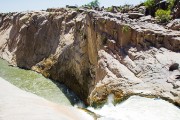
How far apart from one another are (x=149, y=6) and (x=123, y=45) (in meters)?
16.2

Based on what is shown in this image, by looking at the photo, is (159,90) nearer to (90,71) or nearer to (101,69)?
(101,69)

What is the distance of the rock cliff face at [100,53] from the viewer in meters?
15.4

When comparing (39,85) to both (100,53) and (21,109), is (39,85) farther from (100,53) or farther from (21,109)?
(21,109)

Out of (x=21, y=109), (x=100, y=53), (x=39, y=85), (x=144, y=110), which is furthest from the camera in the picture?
(x=39, y=85)

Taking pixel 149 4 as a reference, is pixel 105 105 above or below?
below

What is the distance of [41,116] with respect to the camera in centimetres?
593

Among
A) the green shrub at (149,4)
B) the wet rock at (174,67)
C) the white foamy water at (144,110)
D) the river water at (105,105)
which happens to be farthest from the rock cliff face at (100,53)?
the green shrub at (149,4)

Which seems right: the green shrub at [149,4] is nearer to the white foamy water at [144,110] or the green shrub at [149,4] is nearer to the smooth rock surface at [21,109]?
the white foamy water at [144,110]

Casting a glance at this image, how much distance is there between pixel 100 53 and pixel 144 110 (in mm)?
7154

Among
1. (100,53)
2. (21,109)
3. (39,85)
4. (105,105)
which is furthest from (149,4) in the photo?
(21,109)

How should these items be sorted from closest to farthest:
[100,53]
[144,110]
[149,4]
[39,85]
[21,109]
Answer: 1. [21,109]
2. [144,110]
3. [100,53]
4. [39,85]
5. [149,4]

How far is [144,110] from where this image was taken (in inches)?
492

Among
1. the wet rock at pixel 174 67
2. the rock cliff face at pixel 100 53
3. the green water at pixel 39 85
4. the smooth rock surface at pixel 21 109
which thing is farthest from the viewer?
the green water at pixel 39 85

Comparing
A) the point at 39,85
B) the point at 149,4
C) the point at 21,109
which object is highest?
the point at 21,109
